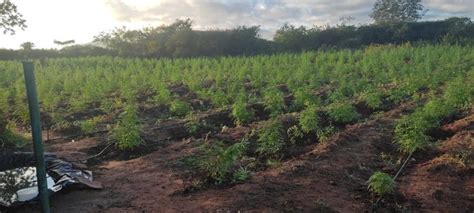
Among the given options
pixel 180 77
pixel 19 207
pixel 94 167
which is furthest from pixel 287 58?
pixel 19 207

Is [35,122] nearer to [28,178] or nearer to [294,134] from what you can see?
[28,178]

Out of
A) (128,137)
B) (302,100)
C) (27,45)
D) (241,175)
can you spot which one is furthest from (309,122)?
(27,45)

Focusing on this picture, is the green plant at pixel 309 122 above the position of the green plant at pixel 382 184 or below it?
above

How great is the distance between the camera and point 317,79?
53.5ft

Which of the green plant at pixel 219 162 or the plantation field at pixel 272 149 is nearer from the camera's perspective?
the plantation field at pixel 272 149

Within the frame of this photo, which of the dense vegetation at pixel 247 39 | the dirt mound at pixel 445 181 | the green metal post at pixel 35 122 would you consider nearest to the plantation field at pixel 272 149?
the dirt mound at pixel 445 181

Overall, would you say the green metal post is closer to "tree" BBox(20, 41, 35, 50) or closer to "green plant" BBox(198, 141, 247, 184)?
"green plant" BBox(198, 141, 247, 184)

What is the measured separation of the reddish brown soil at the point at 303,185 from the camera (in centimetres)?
548

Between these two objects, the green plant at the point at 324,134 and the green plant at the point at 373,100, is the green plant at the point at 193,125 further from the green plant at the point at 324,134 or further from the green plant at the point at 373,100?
the green plant at the point at 373,100

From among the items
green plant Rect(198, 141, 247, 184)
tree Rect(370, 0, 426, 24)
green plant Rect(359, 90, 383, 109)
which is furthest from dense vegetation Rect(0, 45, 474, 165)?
tree Rect(370, 0, 426, 24)

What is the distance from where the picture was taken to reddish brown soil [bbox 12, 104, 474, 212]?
5484 mm

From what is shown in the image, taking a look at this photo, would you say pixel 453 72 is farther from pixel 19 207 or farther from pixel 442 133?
pixel 19 207

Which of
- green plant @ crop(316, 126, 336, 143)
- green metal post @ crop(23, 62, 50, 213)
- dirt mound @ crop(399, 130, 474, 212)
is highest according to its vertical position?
green metal post @ crop(23, 62, 50, 213)

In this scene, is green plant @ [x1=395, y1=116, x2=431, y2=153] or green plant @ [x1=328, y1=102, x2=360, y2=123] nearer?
green plant @ [x1=395, y1=116, x2=431, y2=153]
